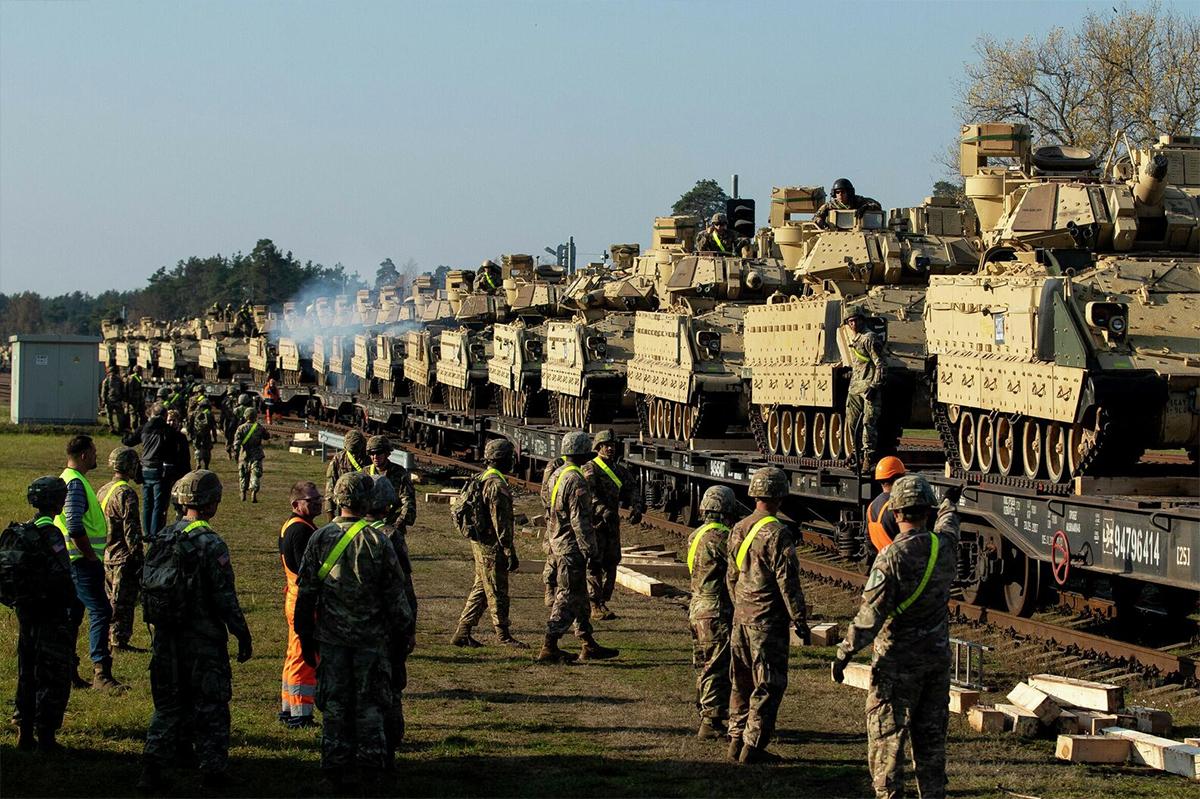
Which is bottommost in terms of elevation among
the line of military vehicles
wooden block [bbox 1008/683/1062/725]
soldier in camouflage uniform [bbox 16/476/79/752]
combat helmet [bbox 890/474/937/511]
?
wooden block [bbox 1008/683/1062/725]

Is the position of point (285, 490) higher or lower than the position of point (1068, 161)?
lower

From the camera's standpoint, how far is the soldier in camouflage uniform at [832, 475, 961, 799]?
8.30 m

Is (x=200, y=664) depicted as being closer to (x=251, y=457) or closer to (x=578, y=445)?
(x=578, y=445)

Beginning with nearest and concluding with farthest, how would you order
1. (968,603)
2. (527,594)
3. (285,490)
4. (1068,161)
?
(968,603) < (527,594) < (1068,161) < (285,490)

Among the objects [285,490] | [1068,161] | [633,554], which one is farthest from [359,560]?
[285,490]

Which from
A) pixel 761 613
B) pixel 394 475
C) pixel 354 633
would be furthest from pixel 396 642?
pixel 394 475

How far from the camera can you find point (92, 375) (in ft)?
153

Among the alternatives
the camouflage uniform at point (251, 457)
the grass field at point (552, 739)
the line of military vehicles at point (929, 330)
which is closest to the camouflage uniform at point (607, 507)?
the grass field at point (552, 739)

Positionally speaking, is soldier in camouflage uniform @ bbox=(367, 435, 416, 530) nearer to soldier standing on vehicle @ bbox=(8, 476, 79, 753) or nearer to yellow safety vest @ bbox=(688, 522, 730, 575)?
yellow safety vest @ bbox=(688, 522, 730, 575)

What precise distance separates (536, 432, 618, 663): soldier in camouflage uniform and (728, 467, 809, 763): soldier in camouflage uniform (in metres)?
3.40

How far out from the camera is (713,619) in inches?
412

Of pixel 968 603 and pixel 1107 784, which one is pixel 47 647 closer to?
pixel 1107 784

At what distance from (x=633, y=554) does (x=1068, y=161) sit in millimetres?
6645

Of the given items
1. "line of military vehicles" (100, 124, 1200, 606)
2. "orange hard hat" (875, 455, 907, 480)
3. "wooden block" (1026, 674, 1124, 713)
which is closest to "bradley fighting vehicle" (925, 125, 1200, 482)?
"line of military vehicles" (100, 124, 1200, 606)
